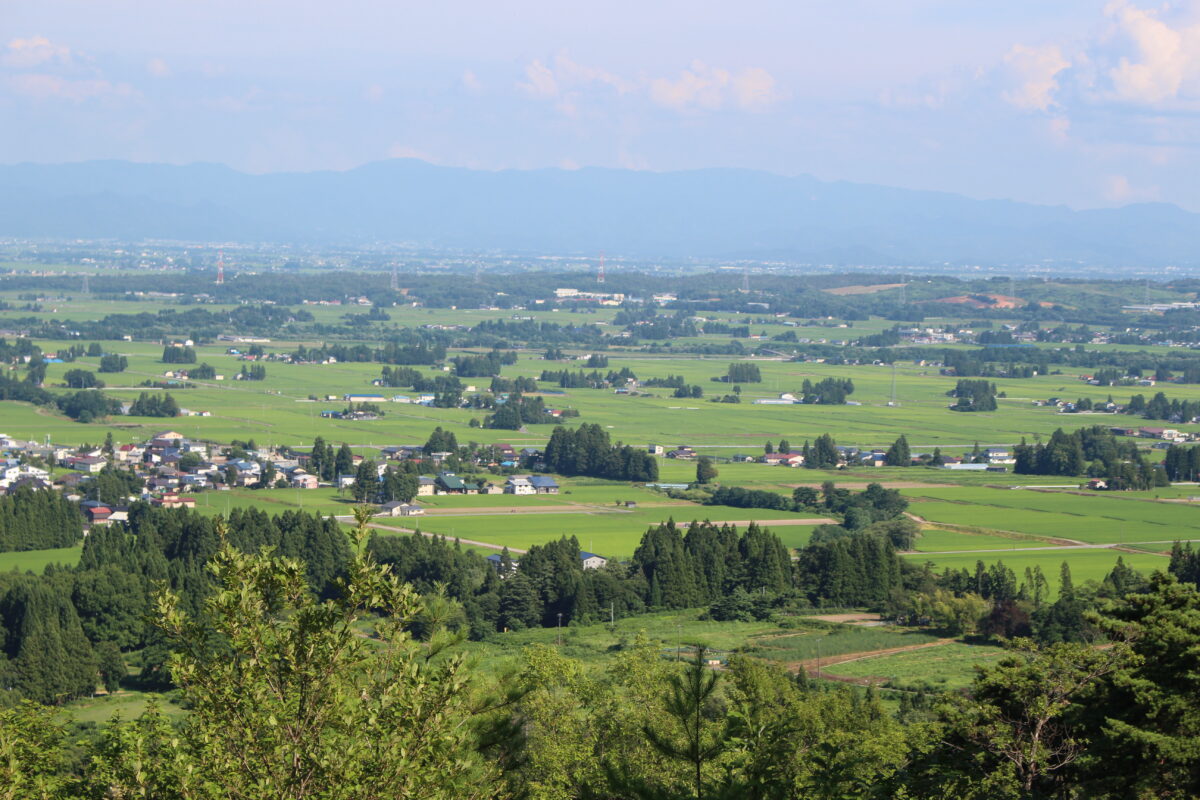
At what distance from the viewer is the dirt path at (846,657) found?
102ft

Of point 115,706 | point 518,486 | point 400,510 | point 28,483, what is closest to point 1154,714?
point 115,706

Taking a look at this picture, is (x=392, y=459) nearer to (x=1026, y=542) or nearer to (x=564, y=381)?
(x=1026, y=542)

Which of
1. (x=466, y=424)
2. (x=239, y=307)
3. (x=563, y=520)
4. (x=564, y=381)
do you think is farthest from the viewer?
(x=239, y=307)

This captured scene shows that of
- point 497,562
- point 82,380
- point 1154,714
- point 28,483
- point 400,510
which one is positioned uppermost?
point 1154,714

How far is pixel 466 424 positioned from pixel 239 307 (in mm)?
77712

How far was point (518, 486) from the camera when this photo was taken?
57.8 metres

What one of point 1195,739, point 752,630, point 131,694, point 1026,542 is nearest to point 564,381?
point 1026,542

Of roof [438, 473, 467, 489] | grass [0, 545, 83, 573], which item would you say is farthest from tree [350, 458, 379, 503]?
grass [0, 545, 83, 573]

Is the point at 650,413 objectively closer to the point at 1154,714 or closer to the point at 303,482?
the point at 303,482

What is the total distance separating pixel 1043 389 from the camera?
10106 centimetres

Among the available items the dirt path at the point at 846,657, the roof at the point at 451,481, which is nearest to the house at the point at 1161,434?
the roof at the point at 451,481

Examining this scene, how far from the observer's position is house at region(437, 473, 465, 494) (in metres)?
56.9

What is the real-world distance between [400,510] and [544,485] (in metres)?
8.51

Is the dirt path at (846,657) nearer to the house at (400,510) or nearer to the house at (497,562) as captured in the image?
the house at (497,562)
